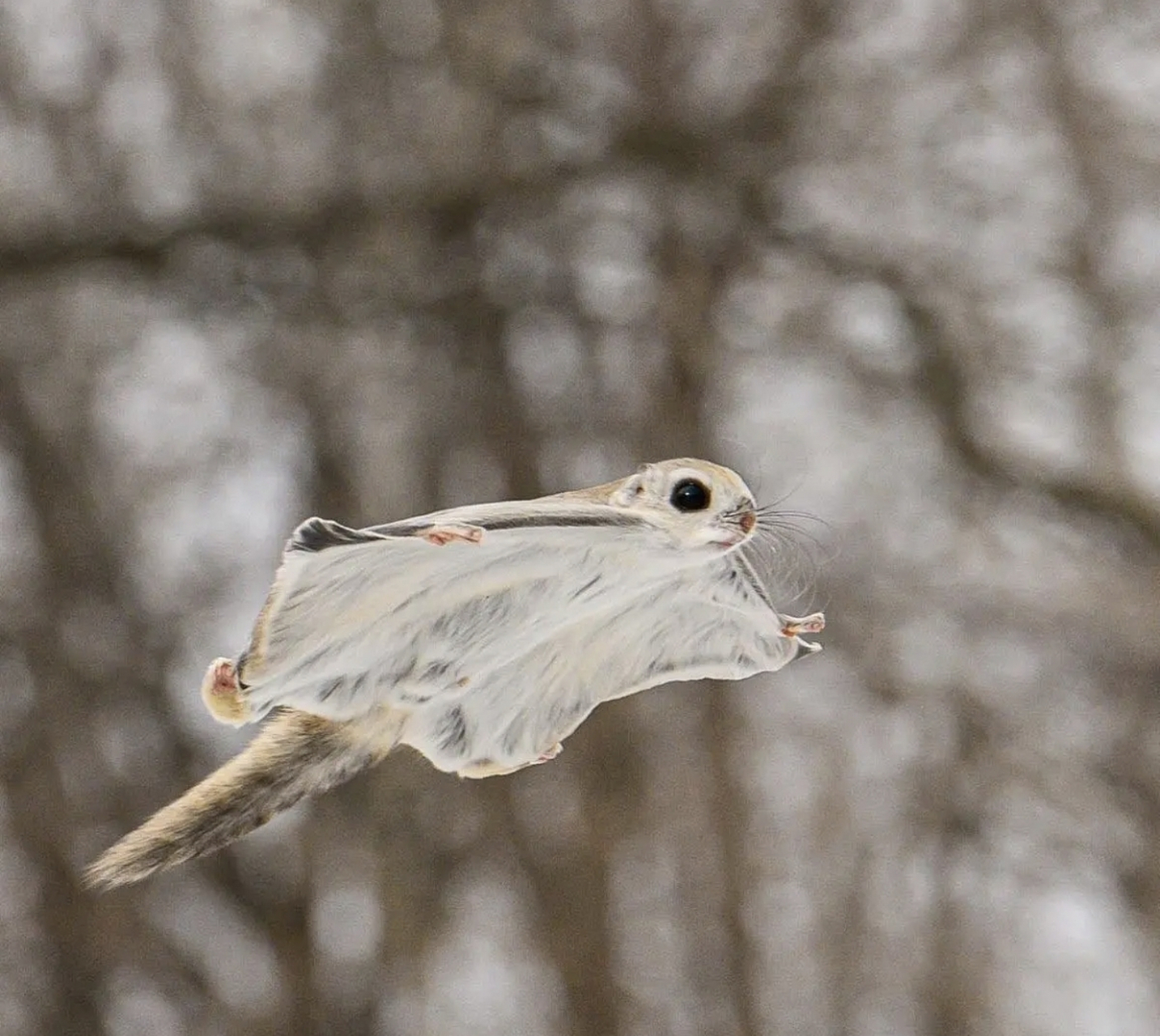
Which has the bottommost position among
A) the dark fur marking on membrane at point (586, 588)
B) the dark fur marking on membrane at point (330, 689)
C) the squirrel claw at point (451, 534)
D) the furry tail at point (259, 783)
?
the furry tail at point (259, 783)

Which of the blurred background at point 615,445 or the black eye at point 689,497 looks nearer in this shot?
the black eye at point 689,497

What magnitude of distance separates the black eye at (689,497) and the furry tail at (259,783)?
0.09m

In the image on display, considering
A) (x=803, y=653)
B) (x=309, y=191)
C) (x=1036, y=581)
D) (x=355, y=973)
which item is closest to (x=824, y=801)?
(x=1036, y=581)

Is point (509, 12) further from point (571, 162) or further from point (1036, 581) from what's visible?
point (1036, 581)

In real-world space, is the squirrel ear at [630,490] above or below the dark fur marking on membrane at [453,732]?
above

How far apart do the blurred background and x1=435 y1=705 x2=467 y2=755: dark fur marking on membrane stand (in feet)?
5.48

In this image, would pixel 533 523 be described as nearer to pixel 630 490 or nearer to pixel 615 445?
pixel 630 490

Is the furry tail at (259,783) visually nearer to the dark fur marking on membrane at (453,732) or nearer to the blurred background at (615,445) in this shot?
the dark fur marking on membrane at (453,732)

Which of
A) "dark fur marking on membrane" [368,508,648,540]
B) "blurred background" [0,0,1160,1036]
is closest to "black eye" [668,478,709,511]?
"dark fur marking on membrane" [368,508,648,540]

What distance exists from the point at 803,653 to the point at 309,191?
1.88 metres

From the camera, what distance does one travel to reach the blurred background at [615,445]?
225 centimetres

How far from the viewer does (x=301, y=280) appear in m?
2.21

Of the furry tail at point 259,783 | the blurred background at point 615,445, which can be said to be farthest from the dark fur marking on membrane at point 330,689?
the blurred background at point 615,445

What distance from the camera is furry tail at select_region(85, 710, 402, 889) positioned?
16.7 inches
